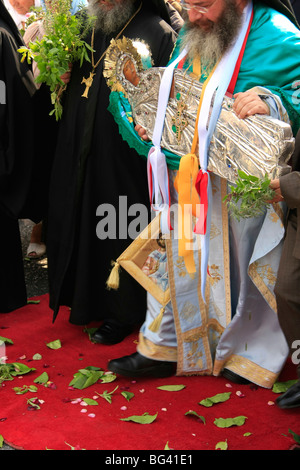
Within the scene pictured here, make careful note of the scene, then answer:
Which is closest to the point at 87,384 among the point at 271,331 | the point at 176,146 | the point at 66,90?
the point at 271,331

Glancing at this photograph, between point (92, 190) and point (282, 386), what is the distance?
165 centimetres

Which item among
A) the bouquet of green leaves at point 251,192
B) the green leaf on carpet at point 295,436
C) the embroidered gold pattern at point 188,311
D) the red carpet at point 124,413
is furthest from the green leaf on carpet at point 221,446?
the bouquet of green leaves at point 251,192

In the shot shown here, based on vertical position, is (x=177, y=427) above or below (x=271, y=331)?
below

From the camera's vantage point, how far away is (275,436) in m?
3.07

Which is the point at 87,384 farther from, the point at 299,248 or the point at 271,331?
the point at 299,248

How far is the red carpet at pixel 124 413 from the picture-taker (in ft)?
9.92

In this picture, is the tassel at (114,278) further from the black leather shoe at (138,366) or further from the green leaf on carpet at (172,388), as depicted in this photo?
the green leaf on carpet at (172,388)

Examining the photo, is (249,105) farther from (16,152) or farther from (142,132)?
(16,152)

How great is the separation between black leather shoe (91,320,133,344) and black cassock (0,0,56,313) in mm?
707

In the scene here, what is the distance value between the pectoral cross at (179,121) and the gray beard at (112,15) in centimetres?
95

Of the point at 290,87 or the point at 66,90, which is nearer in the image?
the point at 290,87

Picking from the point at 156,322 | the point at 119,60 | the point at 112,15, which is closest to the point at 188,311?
the point at 156,322

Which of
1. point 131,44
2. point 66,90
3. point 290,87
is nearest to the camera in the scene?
point 290,87
